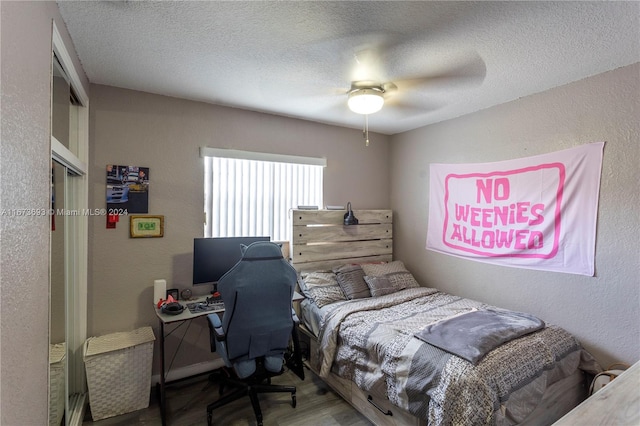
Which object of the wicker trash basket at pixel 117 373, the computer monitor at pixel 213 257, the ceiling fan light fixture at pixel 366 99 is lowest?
the wicker trash basket at pixel 117 373

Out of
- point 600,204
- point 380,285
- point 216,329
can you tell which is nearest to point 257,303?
point 216,329

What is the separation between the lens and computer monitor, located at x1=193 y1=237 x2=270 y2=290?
260 cm

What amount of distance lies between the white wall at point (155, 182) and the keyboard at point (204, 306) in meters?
0.36

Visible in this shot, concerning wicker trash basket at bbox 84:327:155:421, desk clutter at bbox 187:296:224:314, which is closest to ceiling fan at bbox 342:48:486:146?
desk clutter at bbox 187:296:224:314

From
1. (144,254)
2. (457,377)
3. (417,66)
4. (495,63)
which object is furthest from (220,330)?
(495,63)

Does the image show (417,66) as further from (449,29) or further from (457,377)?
(457,377)

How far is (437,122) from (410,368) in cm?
263

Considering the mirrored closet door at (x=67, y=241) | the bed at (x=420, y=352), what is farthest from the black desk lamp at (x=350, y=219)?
the mirrored closet door at (x=67, y=241)

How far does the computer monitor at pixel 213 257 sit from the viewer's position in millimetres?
2600

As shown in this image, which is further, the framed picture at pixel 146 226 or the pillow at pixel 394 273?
the pillow at pixel 394 273

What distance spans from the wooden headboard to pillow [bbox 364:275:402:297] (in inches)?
17.3

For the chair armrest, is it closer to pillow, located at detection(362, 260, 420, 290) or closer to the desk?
the desk

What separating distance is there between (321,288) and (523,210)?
6.37ft

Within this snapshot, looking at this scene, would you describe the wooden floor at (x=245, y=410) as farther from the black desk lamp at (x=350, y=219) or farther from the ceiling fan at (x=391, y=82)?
the ceiling fan at (x=391, y=82)
